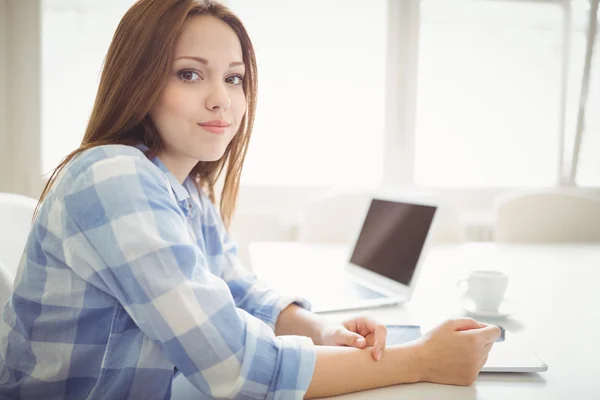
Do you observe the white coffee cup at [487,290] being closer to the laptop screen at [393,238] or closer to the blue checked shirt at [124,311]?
the laptop screen at [393,238]

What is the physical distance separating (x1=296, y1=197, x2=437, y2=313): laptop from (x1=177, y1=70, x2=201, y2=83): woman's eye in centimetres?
55

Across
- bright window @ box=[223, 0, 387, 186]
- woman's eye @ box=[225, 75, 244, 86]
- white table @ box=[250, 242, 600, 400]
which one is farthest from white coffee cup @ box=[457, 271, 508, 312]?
bright window @ box=[223, 0, 387, 186]

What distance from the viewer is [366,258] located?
1.47 m

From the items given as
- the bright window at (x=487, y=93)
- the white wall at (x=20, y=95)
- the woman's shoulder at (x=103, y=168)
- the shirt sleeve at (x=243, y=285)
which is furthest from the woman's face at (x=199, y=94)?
the bright window at (x=487, y=93)

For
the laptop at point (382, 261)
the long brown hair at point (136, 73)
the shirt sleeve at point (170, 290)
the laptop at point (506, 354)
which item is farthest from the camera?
the laptop at point (382, 261)

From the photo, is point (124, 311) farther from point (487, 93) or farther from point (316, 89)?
point (487, 93)

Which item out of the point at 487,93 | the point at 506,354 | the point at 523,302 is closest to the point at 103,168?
the point at 506,354

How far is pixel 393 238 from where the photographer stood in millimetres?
1381

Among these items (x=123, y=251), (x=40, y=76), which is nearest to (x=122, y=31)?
Answer: (x=123, y=251)

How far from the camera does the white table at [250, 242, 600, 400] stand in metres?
0.74

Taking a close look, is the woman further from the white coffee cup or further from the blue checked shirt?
the white coffee cup

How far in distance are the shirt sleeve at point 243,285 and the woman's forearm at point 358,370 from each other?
Result: 12.7 inches

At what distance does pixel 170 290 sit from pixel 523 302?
3.00ft

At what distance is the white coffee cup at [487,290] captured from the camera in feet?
3.66
